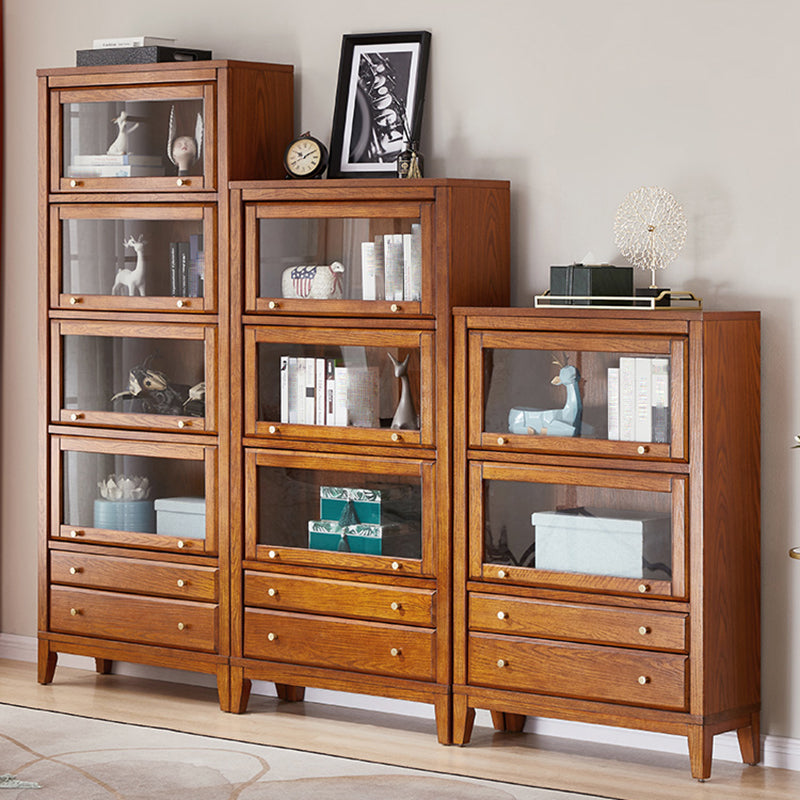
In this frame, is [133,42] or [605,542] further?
[133,42]

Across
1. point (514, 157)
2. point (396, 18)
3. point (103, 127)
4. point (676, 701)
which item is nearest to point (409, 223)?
point (514, 157)

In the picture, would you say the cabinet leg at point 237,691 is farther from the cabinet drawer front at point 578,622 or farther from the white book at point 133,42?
the white book at point 133,42

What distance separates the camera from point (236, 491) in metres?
4.29

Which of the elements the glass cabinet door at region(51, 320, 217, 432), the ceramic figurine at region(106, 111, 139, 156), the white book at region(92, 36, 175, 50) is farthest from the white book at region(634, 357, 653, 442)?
the white book at region(92, 36, 175, 50)

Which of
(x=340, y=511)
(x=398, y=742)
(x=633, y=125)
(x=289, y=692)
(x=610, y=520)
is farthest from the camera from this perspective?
(x=289, y=692)

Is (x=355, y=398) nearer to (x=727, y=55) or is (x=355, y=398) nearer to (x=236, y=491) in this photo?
(x=236, y=491)

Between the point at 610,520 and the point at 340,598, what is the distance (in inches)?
34.4

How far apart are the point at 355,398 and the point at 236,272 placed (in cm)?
54

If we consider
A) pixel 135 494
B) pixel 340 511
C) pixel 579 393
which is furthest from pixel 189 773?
pixel 579 393

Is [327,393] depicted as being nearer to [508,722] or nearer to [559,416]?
[559,416]

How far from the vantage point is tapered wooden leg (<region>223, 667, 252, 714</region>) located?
4.32m

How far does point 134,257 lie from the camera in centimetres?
445

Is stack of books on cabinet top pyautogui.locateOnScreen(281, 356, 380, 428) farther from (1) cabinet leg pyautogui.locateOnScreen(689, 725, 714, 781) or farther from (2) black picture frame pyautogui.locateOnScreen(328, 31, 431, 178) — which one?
(1) cabinet leg pyautogui.locateOnScreen(689, 725, 714, 781)

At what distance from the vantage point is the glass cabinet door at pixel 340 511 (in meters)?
4.01
